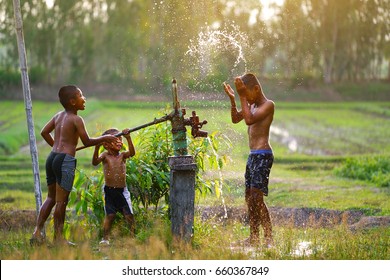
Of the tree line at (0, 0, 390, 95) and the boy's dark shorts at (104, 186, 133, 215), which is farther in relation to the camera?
the tree line at (0, 0, 390, 95)

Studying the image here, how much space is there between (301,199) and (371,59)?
38.2 metres

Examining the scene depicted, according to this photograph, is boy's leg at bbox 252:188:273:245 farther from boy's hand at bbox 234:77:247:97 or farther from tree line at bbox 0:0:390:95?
tree line at bbox 0:0:390:95

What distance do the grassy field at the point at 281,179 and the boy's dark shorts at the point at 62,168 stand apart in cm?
53

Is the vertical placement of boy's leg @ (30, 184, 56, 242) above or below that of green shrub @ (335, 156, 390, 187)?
above

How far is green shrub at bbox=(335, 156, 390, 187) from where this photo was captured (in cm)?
1364

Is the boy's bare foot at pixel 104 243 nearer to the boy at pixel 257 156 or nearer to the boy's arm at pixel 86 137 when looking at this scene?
the boy's arm at pixel 86 137

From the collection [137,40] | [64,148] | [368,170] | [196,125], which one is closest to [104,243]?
[64,148]

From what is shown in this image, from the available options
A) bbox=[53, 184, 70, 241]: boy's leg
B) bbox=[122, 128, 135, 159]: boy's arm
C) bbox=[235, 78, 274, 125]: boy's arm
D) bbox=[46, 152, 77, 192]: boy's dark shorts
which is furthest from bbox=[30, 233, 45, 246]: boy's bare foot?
bbox=[235, 78, 274, 125]: boy's arm

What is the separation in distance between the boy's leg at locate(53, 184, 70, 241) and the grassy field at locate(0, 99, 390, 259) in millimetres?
262

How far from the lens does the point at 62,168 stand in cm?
682

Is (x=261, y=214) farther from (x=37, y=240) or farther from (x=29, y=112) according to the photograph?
(x=29, y=112)

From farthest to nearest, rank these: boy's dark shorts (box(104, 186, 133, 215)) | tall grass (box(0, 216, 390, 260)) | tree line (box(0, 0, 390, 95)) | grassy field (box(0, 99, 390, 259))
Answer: tree line (box(0, 0, 390, 95)), boy's dark shorts (box(104, 186, 133, 215)), grassy field (box(0, 99, 390, 259)), tall grass (box(0, 216, 390, 260))

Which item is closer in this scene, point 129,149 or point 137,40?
point 129,149

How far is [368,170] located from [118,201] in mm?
8083
